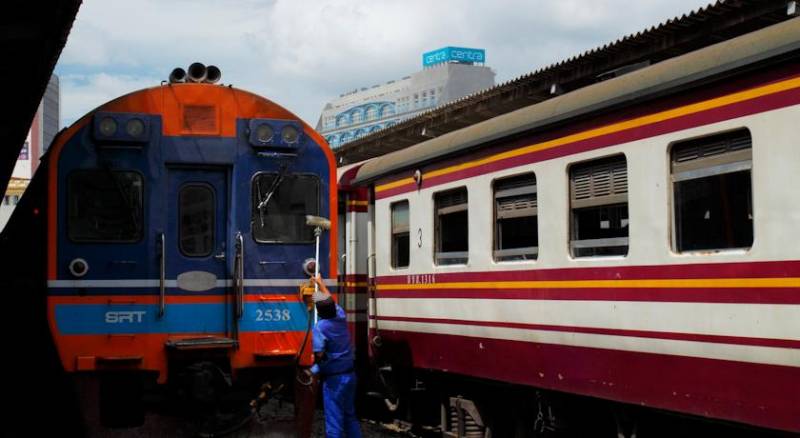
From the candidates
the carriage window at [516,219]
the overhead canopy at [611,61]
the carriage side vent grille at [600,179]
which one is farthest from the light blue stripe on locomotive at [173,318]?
the overhead canopy at [611,61]

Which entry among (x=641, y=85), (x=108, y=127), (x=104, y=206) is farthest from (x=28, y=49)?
(x=641, y=85)

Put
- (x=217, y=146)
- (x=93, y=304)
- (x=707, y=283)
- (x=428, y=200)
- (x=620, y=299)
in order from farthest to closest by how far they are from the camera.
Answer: (x=428, y=200)
(x=217, y=146)
(x=93, y=304)
(x=620, y=299)
(x=707, y=283)

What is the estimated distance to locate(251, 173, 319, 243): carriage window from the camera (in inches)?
368

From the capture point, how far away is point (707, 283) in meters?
6.63

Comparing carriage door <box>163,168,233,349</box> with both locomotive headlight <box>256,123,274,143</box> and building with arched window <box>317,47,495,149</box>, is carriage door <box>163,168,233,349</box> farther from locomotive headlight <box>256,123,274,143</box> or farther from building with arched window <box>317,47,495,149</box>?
building with arched window <box>317,47,495,149</box>

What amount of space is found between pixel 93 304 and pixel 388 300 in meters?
4.02

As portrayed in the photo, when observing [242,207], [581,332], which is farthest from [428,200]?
[581,332]

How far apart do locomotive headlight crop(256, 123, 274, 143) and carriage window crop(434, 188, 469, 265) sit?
205 cm

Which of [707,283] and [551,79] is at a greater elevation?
[551,79]

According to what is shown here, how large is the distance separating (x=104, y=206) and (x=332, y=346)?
2394mm

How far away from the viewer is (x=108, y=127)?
898 centimetres

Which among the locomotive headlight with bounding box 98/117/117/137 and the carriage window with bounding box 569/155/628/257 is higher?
the locomotive headlight with bounding box 98/117/117/137

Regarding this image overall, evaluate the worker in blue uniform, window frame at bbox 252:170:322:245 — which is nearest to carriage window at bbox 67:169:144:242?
window frame at bbox 252:170:322:245

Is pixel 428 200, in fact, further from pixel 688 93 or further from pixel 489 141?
pixel 688 93
